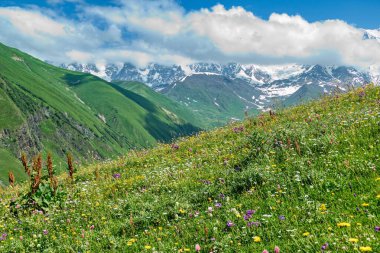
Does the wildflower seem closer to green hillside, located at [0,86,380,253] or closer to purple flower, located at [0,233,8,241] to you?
green hillside, located at [0,86,380,253]

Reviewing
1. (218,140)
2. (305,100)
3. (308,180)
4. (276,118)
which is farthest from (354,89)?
(308,180)

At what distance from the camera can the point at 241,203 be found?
25.8ft

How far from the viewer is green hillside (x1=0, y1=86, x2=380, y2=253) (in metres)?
6.09

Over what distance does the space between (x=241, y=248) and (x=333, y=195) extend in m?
2.28

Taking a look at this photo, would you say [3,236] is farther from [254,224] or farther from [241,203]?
[254,224]

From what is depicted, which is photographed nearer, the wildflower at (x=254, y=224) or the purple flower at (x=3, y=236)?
the wildflower at (x=254, y=224)

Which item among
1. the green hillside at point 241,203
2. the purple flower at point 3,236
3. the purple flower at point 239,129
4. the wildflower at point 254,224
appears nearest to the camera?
the green hillside at point 241,203

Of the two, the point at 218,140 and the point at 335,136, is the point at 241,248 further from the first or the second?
the point at 218,140

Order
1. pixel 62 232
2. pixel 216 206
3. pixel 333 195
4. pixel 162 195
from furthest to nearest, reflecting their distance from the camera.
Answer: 1. pixel 162 195
2. pixel 62 232
3. pixel 216 206
4. pixel 333 195

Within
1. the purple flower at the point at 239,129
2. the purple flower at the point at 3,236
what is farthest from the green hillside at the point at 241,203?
the purple flower at the point at 239,129

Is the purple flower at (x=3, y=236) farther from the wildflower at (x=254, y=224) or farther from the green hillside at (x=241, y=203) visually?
the wildflower at (x=254, y=224)

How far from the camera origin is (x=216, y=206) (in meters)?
8.03

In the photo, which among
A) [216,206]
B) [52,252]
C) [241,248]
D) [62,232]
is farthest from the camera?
[62,232]

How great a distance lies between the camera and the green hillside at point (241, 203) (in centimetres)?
609
